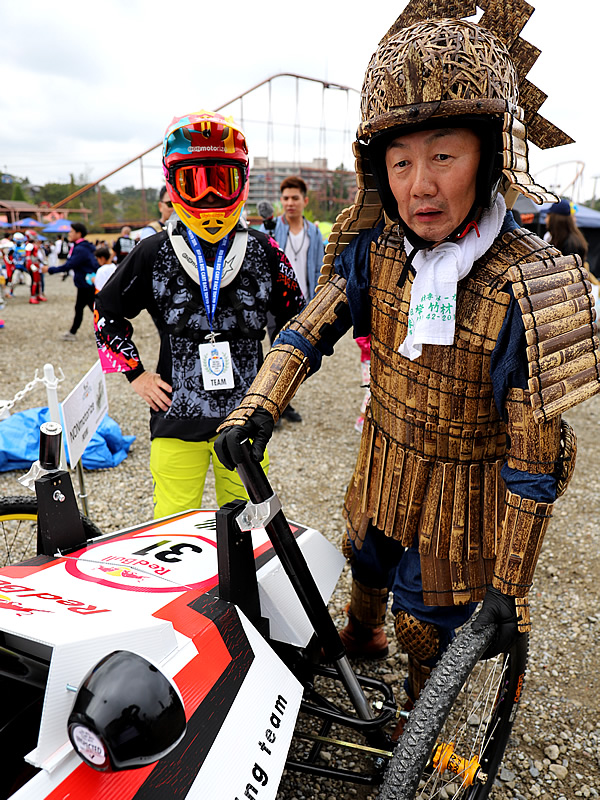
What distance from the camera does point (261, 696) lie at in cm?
139

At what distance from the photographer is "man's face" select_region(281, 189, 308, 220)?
5.19 m

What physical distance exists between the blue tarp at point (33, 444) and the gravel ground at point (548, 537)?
92 millimetres

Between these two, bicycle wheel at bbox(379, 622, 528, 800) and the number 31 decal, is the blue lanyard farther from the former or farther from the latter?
bicycle wheel at bbox(379, 622, 528, 800)

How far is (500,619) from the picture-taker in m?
1.42

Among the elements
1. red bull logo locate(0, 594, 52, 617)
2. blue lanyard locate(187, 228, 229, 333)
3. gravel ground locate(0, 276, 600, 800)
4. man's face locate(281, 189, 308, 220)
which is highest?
man's face locate(281, 189, 308, 220)

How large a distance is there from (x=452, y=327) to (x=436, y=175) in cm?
37

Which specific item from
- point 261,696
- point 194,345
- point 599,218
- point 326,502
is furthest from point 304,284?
point 599,218

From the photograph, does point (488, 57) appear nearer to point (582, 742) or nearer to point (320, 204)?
point (582, 742)

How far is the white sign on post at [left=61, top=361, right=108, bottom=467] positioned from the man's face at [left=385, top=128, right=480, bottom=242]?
1.69 m

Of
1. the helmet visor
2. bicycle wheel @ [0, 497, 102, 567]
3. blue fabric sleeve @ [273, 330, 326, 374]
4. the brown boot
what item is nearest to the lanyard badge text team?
the helmet visor

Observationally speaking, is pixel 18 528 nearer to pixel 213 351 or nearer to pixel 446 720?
pixel 213 351

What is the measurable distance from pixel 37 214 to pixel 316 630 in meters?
42.4

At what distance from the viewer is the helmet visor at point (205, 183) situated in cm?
213

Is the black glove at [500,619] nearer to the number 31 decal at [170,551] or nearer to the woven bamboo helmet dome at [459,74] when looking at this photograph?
the number 31 decal at [170,551]
